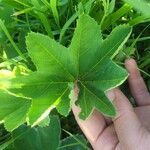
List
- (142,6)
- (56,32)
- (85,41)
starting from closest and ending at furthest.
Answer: (85,41)
(142,6)
(56,32)

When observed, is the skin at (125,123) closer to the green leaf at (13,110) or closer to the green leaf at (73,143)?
the green leaf at (73,143)

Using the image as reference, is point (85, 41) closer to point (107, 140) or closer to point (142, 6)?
point (142, 6)

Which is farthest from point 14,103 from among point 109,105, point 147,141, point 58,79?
point 147,141

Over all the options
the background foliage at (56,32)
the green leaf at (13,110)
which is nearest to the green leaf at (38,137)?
the background foliage at (56,32)

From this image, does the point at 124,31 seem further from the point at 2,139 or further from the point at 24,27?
the point at 2,139

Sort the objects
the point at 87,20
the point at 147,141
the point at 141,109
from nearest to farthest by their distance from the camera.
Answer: the point at 87,20 → the point at 147,141 → the point at 141,109

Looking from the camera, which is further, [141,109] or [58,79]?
[141,109]

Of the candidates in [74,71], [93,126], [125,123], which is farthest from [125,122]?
[74,71]
